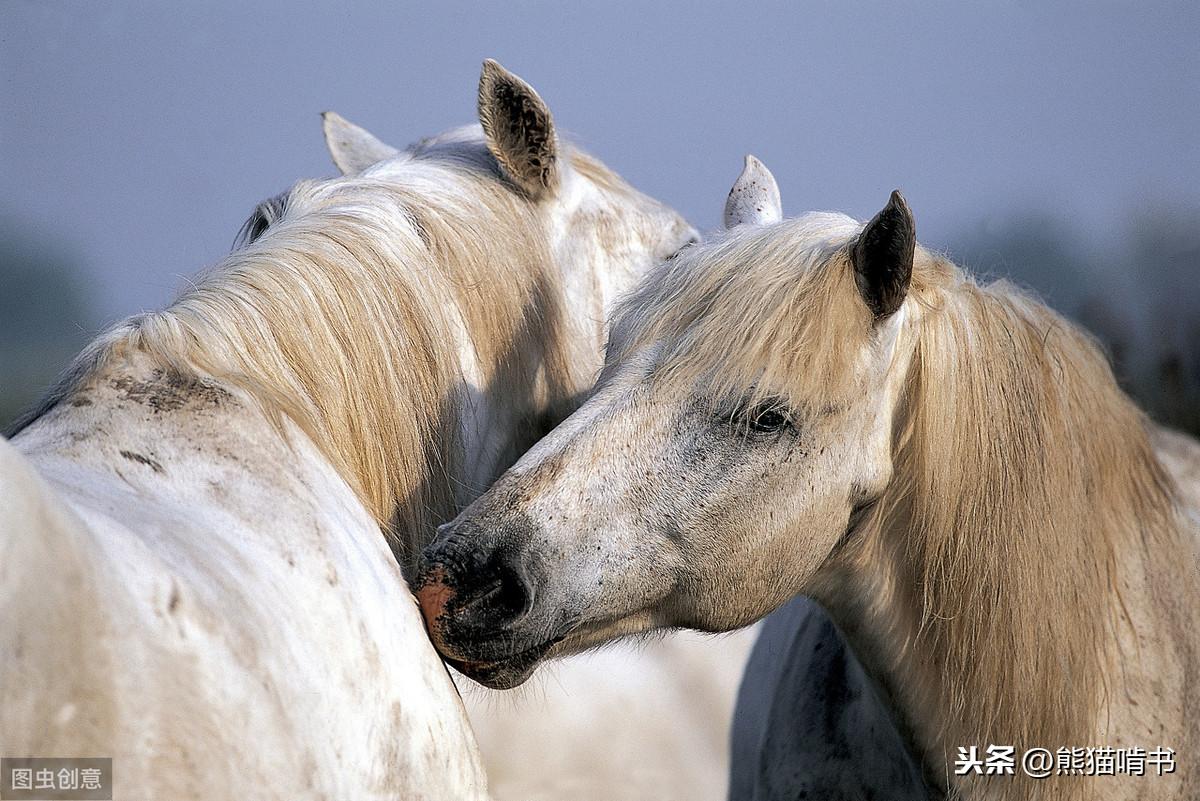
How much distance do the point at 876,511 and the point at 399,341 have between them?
0.82 metres

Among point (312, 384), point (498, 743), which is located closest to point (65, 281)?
point (498, 743)

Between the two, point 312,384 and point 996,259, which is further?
point 996,259

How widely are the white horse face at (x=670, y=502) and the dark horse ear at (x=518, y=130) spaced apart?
1.77 ft

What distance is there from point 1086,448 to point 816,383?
526mm

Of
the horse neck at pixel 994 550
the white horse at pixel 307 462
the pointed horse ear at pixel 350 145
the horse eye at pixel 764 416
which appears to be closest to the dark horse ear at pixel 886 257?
the horse neck at pixel 994 550

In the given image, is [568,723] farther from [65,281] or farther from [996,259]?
[65,281]

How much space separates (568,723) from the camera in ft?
10.9

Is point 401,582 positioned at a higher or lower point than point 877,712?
higher

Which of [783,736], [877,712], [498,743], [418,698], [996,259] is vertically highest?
[996,259]

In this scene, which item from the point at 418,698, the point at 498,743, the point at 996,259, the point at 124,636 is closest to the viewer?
the point at 124,636

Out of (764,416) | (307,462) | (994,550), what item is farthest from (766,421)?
(307,462)

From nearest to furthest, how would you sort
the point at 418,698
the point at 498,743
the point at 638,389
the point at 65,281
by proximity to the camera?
the point at 418,698, the point at 638,389, the point at 498,743, the point at 65,281

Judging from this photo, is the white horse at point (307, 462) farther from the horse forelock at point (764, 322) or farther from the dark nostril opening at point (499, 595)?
the horse forelock at point (764, 322)

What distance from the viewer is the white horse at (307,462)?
0.87 metres
